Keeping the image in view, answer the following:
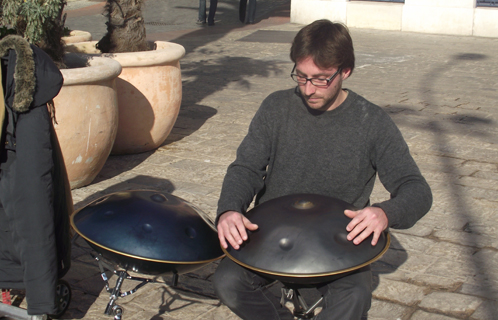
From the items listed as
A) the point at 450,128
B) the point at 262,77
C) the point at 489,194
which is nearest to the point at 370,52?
the point at 262,77

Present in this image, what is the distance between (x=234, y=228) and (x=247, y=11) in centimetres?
1476

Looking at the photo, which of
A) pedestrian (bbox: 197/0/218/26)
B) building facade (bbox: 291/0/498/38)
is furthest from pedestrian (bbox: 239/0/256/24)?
building facade (bbox: 291/0/498/38)

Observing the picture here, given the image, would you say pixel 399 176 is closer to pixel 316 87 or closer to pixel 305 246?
pixel 316 87

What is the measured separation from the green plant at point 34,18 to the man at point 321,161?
244 cm

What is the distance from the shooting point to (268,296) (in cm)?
260

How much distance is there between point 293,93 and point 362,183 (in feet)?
1.68

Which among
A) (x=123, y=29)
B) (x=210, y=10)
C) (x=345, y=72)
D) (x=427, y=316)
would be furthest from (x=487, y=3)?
(x=345, y=72)

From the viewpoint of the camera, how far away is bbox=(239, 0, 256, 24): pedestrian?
1611cm

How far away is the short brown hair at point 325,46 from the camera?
251cm

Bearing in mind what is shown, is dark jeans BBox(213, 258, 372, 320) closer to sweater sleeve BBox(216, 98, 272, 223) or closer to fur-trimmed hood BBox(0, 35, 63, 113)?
sweater sleeve BBox(216, 98, 272, 223)

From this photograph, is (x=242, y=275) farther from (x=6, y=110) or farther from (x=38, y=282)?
(x=6, y=110)

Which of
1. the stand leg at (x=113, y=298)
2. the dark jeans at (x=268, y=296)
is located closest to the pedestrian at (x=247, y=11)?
the dark jeans at (x=268, y=296)

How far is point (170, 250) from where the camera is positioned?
87.5 inches

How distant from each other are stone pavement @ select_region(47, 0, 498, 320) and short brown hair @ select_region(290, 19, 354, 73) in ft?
4.43
